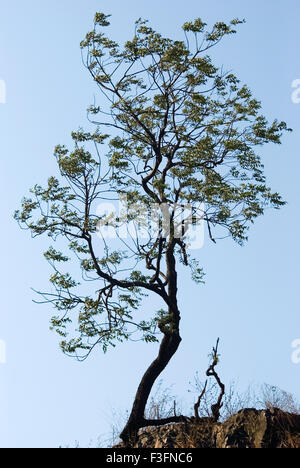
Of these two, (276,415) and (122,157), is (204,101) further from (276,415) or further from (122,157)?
(276,415)

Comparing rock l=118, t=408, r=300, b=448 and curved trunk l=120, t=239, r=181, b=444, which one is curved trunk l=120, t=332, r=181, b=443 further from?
rock l=118, t=408, r=300, b=448

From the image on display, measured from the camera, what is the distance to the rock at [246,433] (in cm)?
1123

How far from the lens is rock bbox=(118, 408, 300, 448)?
11.2 m

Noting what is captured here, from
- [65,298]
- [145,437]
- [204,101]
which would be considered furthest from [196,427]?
[204,101]

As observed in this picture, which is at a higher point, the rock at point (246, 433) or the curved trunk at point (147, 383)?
the curved trunk at point (147, 383)

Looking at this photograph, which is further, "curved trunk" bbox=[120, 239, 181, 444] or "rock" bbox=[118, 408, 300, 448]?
"curved trunk" bbox=[120, 239, 181, 444]

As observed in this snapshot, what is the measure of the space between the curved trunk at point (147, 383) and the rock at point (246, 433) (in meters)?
1.35

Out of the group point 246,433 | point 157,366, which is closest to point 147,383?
point 157,366

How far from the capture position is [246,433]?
11500 millimetres

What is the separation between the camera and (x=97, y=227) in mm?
14164

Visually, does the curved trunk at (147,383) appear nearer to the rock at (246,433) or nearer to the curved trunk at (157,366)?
the curved trunk at (157,366)

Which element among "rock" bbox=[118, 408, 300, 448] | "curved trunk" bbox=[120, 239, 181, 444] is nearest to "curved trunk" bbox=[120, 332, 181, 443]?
"curved trunk" bbox=[120, 239, 181, 444]

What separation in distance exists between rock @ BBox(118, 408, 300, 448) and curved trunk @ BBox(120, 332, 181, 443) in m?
1.35

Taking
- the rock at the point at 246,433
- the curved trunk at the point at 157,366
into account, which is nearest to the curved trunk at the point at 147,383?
the curved trunk at the point at 157,366
